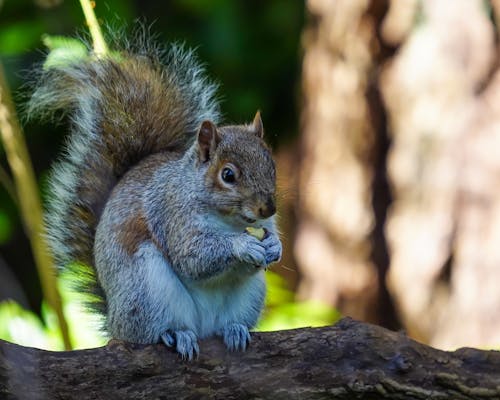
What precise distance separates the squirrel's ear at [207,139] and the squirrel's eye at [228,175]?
85mm

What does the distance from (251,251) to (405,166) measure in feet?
6.19

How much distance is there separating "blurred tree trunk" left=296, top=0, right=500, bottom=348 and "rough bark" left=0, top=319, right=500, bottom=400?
1761mm

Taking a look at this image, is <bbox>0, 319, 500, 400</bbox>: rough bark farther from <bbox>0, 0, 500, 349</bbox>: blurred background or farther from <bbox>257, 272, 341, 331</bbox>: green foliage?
<bbox>0, 0, 500, 349</bbox>: blurred background

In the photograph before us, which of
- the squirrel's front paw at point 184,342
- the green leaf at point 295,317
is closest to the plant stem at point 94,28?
the squirrel's front paw at point 184,342

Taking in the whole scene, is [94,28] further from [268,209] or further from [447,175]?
[447,175]

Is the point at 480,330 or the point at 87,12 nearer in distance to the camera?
the point at 87,12

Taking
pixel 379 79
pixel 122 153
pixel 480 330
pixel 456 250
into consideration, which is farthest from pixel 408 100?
pixel 122 153

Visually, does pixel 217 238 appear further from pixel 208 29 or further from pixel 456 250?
pixel 208 29

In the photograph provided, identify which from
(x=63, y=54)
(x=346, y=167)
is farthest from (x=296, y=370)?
(x=346, y=167)

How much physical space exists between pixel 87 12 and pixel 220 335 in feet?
3.03

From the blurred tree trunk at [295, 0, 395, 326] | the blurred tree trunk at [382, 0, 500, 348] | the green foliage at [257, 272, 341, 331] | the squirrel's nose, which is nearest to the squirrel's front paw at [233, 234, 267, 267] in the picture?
the squirrel's nose

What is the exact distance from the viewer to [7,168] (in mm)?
4848

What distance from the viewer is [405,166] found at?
4.26 metres

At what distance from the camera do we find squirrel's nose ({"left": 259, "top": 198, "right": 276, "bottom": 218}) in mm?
2438
